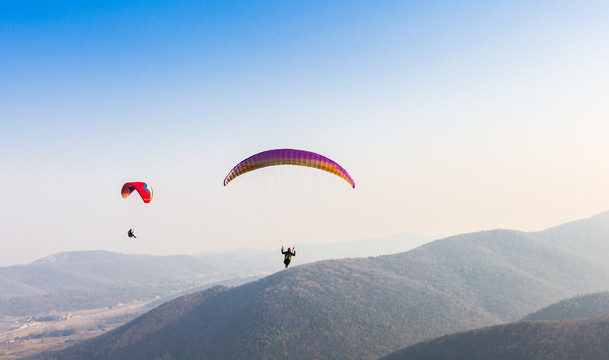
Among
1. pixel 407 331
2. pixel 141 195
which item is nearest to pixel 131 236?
pixel 141 195

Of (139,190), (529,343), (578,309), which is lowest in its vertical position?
(578,309)

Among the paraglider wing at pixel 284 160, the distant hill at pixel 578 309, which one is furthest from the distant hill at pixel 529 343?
the paraglider wing at pixel 284 160

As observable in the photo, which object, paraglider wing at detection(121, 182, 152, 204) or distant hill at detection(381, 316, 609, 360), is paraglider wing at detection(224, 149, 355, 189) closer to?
paraglider wing at detection(121, 182, 152, 204)

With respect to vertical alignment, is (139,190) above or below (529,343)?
above

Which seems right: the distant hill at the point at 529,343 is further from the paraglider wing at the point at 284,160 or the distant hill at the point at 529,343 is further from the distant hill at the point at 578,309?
the paraglider wing at the point at 284,160

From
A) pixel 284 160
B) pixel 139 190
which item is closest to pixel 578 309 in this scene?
pixel 284 160

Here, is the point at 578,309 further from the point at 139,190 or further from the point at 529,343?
the point at 139,190
